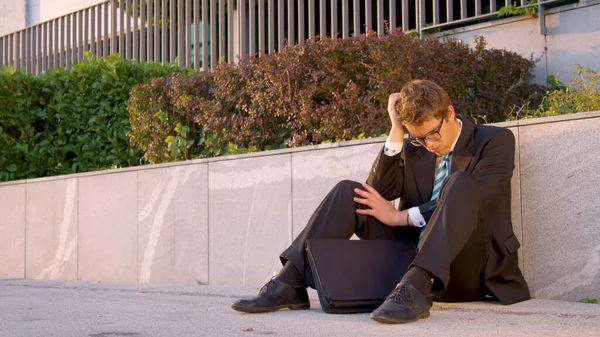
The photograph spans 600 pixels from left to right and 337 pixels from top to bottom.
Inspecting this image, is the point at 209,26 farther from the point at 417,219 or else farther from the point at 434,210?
the point at 434,210

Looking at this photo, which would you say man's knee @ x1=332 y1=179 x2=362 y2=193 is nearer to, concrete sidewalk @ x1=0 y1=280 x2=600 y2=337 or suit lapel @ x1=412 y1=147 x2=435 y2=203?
suit lapel @ x1=412 y1=147 x2=435 y2=203

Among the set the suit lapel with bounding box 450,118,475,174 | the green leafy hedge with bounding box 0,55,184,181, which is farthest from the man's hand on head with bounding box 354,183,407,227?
the green leafy hedge with bounding box 0,55,184,181

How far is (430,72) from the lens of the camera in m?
6.90

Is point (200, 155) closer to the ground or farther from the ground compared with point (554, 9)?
closer to the ground

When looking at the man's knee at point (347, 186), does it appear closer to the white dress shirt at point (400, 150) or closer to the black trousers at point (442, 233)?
the black trousers at point (442, 233)

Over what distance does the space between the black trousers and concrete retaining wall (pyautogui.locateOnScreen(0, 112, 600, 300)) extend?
27.8 inches

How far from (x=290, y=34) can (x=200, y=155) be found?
3501 millimetres

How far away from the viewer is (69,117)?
404 inches

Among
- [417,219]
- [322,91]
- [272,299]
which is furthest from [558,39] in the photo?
[272,299]

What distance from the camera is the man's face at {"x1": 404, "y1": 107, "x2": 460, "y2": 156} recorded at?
436cm

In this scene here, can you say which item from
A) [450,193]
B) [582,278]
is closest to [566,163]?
[582,278]

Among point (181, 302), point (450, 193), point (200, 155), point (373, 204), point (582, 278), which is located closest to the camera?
point (450, 193)

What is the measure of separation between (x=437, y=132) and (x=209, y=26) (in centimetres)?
970

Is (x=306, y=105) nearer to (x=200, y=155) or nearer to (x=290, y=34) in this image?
(x=200, y=155)
